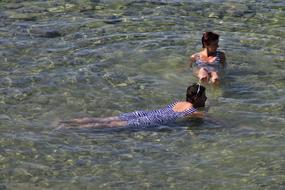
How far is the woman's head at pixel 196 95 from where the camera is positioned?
9.86 m

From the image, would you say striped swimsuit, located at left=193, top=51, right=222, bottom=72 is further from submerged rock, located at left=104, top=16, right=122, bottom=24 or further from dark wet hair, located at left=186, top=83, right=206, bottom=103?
submerged rock, located at left=104, top=16, right=122, bottom=24

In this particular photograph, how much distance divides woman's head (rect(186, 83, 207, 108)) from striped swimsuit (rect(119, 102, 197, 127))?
0.13 m

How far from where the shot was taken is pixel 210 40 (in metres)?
11.6

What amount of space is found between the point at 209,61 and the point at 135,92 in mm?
1704

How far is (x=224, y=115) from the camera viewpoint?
1033cm

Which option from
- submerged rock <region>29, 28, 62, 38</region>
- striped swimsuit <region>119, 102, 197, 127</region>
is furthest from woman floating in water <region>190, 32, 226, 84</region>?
submerged rock <region>29, 28, 62, 38</region>

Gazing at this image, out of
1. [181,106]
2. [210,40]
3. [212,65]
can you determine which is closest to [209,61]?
[212,65]

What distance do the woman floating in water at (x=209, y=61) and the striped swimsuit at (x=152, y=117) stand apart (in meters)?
1.62

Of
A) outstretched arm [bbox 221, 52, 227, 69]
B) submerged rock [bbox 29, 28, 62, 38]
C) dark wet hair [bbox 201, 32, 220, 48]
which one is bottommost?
outstretched arm [bbox 221, 52, 227, 69]

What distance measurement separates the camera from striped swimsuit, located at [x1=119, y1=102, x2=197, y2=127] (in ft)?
32.4

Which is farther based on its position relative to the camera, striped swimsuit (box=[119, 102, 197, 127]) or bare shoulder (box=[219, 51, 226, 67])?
bare shoulder (box=[219, 51, 226, 67])

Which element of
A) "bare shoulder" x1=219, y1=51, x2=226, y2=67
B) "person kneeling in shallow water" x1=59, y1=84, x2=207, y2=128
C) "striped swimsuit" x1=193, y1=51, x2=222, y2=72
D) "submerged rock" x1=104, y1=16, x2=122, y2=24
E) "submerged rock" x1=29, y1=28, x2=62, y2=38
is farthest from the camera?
"submerged rock" x1=104, y1=16, x2=122, y2=24

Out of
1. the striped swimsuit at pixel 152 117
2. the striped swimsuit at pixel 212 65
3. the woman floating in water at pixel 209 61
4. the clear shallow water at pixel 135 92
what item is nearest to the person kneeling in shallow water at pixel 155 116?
the striped swimsuit at pixel 152 117

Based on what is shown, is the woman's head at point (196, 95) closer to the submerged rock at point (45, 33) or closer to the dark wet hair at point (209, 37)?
the dark wet hair at point (209, 37)
